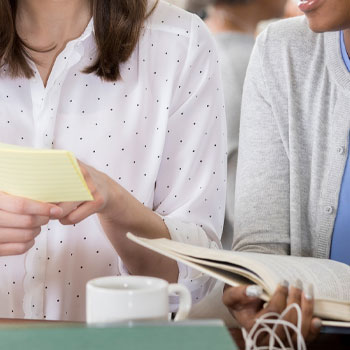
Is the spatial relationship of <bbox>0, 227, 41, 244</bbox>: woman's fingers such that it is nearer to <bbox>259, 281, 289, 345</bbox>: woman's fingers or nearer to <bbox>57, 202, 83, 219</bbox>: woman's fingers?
<bbox>57, 202, 83, 219</bbox>: woman's fingers

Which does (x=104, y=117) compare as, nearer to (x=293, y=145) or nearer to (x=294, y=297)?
(x=293, y=145)

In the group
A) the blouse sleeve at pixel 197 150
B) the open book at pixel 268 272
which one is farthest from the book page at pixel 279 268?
the blouse sleeve at pixel 197 150

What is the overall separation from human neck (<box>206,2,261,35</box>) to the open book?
2.01 metres

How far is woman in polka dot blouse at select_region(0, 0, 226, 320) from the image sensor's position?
1.44 metres

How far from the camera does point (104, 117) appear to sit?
1.47 meters

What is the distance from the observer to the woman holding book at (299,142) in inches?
57.3

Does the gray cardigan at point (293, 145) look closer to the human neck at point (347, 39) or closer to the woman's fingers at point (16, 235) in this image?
the human neck at point (347, 39)

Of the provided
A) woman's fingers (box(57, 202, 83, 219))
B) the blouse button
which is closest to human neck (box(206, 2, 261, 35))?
the blouse button

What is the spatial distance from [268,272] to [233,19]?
2.13 m

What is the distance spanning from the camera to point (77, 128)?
145cm

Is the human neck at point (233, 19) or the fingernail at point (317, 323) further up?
the human neck at point (233, 19)

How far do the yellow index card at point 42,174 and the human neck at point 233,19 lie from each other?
6.70 feet

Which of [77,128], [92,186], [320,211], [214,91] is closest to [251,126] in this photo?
[214,91]

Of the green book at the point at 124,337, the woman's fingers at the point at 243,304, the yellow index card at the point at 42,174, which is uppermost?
the yellow index card at the point at 42,174
